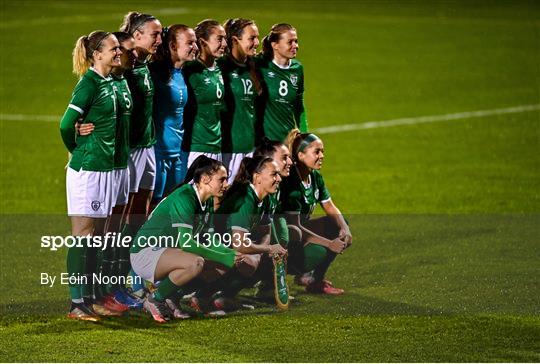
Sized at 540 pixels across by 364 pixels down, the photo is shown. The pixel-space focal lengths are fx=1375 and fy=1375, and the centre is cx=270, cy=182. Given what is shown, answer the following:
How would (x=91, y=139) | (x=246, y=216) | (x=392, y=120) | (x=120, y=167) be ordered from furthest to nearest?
(x=392, y=120), (x=246, y=216), (x=120, y=167), (x=91, y=139)

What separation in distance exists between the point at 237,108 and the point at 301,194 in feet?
3.02

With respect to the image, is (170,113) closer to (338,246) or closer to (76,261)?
(76,261)

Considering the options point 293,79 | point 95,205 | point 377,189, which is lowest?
point 377,189

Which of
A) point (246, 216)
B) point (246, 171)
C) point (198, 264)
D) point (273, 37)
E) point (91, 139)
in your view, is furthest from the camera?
point (273, 37)

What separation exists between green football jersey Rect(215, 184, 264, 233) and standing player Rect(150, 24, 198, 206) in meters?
0.81

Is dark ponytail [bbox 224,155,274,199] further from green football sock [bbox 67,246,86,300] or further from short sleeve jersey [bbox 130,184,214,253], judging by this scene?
green football sock [bbox 67,246,86,300]

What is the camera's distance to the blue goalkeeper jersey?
11.0 metres

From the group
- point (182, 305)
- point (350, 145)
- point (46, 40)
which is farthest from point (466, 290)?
point (46, 40)

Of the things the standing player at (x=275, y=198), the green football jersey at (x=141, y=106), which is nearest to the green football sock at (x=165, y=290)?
the standing player at (x=275, y=198)

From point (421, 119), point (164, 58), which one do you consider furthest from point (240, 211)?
point (421, 119)

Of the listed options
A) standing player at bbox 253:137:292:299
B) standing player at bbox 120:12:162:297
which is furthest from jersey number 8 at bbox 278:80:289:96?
standing player at bbox 120:12:162:297

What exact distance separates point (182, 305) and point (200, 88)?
179 centimetres

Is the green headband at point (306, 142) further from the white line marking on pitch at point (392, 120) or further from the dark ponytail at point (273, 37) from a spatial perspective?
the white line marking on pitch at point (392, 120)

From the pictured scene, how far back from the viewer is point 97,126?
10102mm
